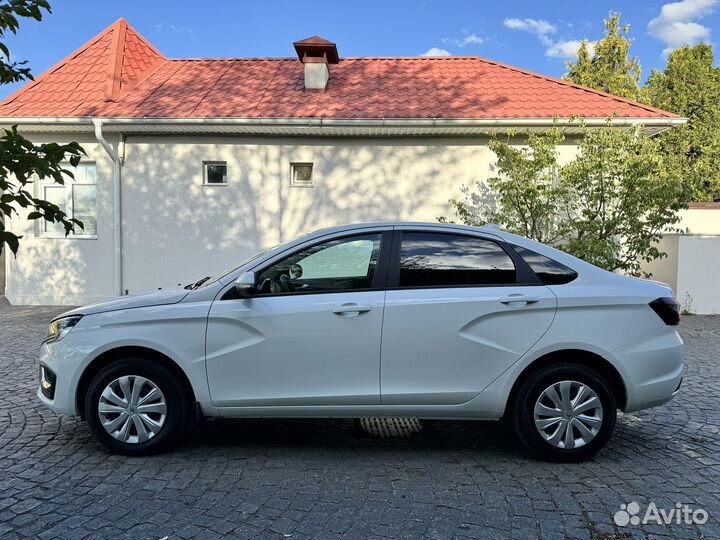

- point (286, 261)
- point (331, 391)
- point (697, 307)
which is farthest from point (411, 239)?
point (697, 307)

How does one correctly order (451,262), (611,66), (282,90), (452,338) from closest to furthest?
(452,338), (451,262), (282,90), (611,66)

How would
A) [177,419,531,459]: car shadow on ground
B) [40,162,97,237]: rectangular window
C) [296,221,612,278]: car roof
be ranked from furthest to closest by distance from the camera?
1. [40,162,97,237]: rectangular window
2. [177,419,531,459]: car shadow on ground
3. [296,221,612,278]: car roof

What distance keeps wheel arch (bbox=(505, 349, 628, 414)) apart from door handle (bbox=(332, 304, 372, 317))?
1162mm

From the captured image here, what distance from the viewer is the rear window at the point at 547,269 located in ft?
12.6

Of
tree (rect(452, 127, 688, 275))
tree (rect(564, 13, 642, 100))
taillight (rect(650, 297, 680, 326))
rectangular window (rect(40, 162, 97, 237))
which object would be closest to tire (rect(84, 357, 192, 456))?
taillight (rect(650, 297, 680, 326))

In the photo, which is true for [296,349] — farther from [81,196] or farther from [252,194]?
[81,196]

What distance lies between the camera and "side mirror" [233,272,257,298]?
369 cm

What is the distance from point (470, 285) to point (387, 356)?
0.77m

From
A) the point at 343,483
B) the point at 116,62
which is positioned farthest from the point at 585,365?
the point at 116,62

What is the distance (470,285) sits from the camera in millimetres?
Answer: 3803

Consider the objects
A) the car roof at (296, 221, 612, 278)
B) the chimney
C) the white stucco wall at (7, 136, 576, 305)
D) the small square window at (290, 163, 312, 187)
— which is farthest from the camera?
the chimney

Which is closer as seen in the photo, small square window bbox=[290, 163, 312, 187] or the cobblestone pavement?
the cobblestone pavement

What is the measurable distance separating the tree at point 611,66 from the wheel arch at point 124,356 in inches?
881

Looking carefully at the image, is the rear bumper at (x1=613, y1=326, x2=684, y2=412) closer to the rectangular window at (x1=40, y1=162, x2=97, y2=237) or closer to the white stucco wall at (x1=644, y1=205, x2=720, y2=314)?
the white stucco wall at (x1=644, y1=205, x2=720, y2=314)
